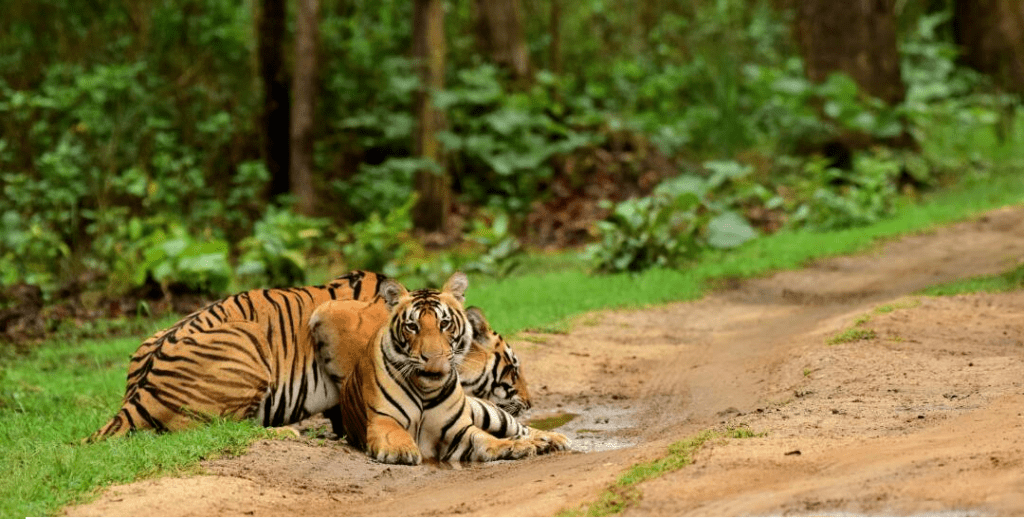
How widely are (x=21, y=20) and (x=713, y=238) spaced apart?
9.87 metres

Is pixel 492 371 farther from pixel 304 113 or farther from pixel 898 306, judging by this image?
pixel 304 113

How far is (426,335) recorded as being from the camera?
6.60 metres

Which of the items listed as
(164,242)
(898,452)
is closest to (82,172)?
(164,242)

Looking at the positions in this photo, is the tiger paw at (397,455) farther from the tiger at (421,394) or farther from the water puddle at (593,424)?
the water puddle at (593,424)

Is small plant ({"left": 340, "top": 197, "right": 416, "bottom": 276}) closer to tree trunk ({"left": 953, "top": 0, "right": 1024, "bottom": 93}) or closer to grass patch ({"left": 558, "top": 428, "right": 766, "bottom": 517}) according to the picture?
grass patch ({"left": 558, "top": 428, "right": 766, "bottom": 517})

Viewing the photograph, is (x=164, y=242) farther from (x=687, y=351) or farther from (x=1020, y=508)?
(x=1020, y=508)

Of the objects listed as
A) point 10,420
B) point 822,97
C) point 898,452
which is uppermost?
point 822,97

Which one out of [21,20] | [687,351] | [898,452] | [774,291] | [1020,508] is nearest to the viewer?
[1020,508]

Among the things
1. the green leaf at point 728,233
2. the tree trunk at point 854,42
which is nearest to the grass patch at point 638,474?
the green leaf at point 728,233

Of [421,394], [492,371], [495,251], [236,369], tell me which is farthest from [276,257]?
[421,394]

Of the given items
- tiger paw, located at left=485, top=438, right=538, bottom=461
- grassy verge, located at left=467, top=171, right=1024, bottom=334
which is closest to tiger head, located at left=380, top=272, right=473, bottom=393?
tiger paw, located at left=485, top=438, right=538, bottom=461

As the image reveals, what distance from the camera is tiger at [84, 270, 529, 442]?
7.04 metres

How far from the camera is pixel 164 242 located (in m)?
12.0

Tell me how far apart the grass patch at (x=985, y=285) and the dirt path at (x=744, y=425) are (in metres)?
0.28
